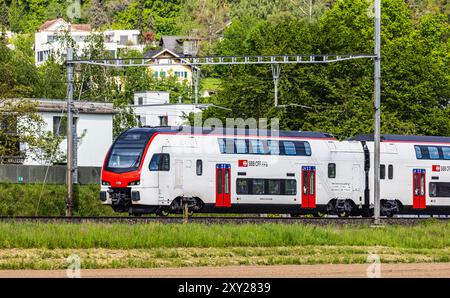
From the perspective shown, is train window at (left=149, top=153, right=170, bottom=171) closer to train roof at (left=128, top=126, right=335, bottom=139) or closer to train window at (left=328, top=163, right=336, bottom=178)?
train roof at (left=128, top=126, right=335, bottom=139)

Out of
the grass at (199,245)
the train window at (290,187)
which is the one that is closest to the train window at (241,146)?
the train window at (290,187)

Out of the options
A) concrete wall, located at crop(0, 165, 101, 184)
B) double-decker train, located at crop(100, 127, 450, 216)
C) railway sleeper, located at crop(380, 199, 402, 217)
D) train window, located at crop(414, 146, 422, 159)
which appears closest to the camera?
double-decker train, located at crop(100, 127, 450, 216)

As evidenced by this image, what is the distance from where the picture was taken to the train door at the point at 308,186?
5988 cm

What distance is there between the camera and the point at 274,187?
5909 cm

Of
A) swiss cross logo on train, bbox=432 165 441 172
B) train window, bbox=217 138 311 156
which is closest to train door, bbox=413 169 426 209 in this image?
swiss cross logo on train, bbox=432 165 441 172

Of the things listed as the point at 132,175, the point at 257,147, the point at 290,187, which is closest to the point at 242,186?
the point at 257,147

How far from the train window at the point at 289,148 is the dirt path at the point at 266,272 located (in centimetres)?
2011

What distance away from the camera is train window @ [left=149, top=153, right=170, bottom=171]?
5516cm

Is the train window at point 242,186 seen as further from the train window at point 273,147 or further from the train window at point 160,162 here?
the train window at point 160,162

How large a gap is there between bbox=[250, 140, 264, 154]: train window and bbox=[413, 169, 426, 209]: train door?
8.29m

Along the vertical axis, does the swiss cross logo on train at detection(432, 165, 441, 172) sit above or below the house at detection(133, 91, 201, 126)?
below
